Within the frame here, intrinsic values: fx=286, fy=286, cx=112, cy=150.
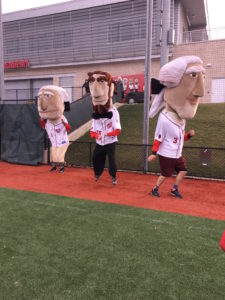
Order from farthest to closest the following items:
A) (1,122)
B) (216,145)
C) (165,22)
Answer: (1,122)
(216,145)
(165,22)

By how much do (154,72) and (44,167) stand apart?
1257 centimetres

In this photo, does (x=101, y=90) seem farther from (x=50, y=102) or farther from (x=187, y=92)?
(x=187, y=92)

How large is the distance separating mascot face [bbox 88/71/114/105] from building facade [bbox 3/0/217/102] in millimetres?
12447

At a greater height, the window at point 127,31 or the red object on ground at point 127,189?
the window at point 127,31

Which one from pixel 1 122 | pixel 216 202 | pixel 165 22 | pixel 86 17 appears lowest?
pixel 216 202

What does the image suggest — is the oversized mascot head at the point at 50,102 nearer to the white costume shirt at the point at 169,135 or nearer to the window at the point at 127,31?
the white costume shirt at the point at 169,135

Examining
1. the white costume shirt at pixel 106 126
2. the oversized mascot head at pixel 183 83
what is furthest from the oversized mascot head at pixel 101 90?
the oversized mascot head at pixel 183 83

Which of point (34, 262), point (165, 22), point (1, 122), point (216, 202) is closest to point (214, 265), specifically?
point (34, 262)

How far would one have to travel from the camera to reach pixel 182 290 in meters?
2.51

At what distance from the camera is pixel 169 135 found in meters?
5.41

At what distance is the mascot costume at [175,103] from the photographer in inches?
199

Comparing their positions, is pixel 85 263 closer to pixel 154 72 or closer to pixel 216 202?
pixel 216 202

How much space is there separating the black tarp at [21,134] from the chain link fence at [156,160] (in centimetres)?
107

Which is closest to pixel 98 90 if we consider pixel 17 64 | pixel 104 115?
pixel 104 115
